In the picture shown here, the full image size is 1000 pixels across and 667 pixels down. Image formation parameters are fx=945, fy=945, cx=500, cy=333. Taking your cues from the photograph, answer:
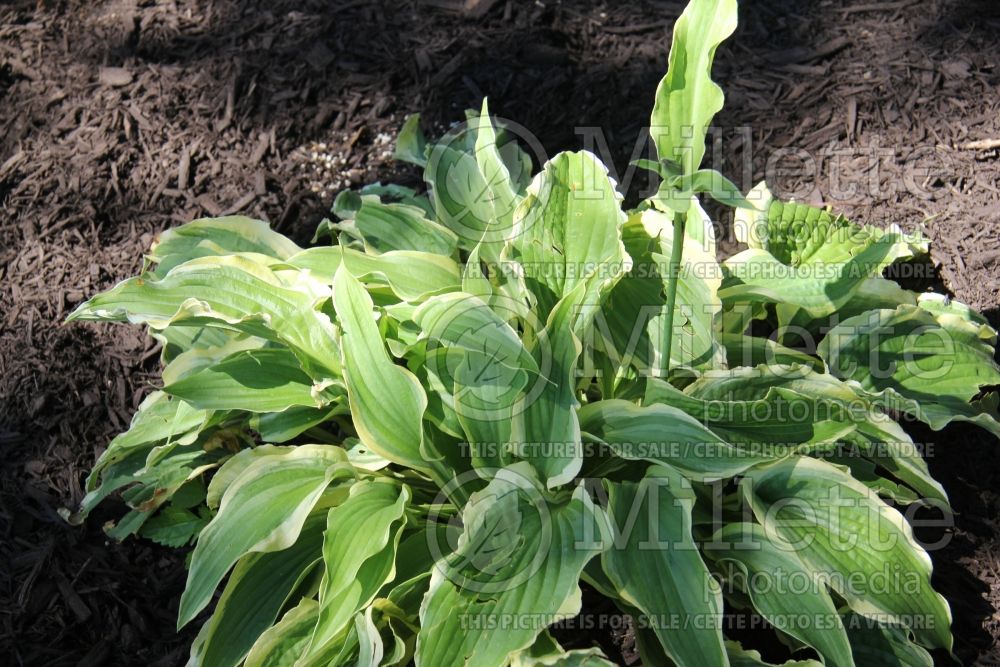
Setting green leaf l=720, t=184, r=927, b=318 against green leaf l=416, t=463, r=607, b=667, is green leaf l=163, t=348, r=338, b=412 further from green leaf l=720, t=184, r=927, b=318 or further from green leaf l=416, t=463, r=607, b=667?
green leaf l=720, t=184, r=927, b=318

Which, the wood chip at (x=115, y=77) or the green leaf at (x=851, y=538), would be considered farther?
the wood chip at (x=115, y=77)

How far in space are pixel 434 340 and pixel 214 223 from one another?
2.82 ft

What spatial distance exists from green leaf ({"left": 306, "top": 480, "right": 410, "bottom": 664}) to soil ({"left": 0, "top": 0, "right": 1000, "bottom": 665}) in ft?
2.28

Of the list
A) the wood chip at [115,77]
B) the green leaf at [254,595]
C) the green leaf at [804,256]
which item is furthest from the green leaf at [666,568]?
the wood chip at [115,77]

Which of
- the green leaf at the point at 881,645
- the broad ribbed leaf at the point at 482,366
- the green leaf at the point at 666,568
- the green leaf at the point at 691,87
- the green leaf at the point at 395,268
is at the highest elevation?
the green leaf at the point at 691,87

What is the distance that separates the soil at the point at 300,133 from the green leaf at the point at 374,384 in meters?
0.85

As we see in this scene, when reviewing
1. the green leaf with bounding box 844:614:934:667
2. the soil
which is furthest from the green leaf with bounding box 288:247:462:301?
the green leaf with bounding box 844:614:934:667

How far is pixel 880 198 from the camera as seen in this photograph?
2.90 meters

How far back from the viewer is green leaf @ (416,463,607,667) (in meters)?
1.73

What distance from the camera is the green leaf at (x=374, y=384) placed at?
6.37 feet

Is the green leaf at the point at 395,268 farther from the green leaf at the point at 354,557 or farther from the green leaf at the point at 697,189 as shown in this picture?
the green leaf at the point at 697,189

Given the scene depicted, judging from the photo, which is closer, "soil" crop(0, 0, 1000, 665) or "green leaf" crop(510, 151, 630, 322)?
"green leaf" crop(510, 151, 630, 322)

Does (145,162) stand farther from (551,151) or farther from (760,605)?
(760,605)

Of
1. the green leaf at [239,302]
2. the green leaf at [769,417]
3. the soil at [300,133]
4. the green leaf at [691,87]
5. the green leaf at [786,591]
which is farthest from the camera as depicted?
the soil at [300,133]
